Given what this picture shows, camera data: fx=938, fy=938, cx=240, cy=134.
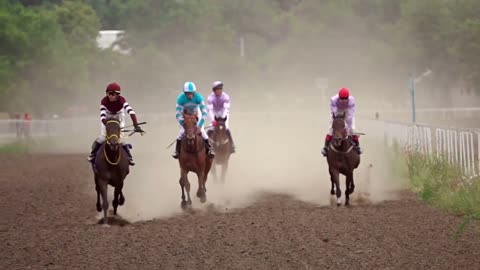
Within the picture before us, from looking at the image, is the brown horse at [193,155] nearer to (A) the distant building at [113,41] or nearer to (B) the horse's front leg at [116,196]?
(B) the horse's front leg at [116,196]

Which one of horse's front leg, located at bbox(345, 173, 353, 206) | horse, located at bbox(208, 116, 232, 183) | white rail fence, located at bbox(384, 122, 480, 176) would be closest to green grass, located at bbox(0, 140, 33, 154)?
white rail fence, located at bbox(384, 122, 480, 176)

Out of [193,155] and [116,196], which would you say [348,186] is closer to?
[193,155]

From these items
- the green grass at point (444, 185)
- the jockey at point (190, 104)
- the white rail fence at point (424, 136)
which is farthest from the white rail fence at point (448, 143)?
the jockey at point (190, 104)

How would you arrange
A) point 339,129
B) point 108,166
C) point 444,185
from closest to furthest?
point 108,166, point 339,129, point 444,185

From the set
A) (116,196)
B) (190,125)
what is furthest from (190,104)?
(116,196)

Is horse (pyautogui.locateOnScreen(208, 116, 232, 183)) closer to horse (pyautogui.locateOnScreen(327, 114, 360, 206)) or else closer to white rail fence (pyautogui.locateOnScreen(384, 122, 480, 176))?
horse (pyautogui.locateOnScreen(327, 114, 360, 206))

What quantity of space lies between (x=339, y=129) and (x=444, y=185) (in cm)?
275

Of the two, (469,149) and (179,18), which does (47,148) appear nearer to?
(469,149)

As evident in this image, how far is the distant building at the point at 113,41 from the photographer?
99.9 metres

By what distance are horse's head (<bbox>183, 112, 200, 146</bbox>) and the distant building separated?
258 feet

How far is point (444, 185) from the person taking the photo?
63.7 feet

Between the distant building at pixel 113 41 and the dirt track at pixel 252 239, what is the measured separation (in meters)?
80.1

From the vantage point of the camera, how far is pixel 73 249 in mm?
13414

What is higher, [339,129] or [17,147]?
[339,129]
